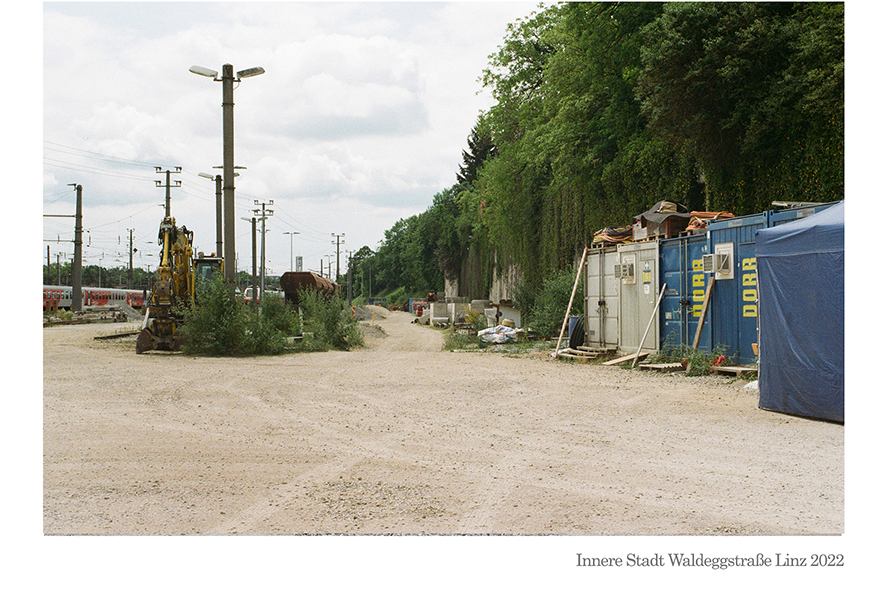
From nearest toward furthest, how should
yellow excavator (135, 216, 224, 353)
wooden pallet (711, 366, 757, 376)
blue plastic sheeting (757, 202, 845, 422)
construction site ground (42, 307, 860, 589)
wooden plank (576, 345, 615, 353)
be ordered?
construction site ground (42, 307, 860, 589) < blue plastic sheeting (757, 202, 845, 422) < wooden pallet (711, 366, 757, 376) < wooden plank (576, 345, 615, 353) < yellow excavator (135, 216, 224, 353)

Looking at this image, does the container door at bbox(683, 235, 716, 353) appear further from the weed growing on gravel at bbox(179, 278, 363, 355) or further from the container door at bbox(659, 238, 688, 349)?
the weed growing on gravel at bbox(179, 278, 363, 355)

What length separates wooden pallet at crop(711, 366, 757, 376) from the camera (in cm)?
1275

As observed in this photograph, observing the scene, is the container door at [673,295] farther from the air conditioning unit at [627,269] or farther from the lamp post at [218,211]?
the lamp post at [218,211]

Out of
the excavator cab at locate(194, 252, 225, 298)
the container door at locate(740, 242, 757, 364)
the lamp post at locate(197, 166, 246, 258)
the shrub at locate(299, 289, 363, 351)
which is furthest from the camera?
the lamp post at locate(197, 166, 246, 258)

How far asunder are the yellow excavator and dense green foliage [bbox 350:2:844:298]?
13.7 metres

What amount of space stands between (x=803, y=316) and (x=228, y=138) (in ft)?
55.1

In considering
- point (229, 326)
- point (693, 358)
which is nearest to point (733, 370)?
point (693, 358)

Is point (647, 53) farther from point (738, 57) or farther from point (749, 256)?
point (749, 256)

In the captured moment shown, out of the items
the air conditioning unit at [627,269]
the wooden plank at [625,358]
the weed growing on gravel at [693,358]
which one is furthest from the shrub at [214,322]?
the weed growing on gravel at [693,358]

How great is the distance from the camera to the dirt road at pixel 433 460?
5082mm

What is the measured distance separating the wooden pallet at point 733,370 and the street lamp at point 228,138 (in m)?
13.5

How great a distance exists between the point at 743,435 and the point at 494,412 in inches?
133

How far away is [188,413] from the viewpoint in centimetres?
963

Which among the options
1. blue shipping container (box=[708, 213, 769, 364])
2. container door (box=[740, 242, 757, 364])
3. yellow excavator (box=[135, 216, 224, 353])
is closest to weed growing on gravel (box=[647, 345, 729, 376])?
blue shipping container (box=[708, 213, 769, 364])
